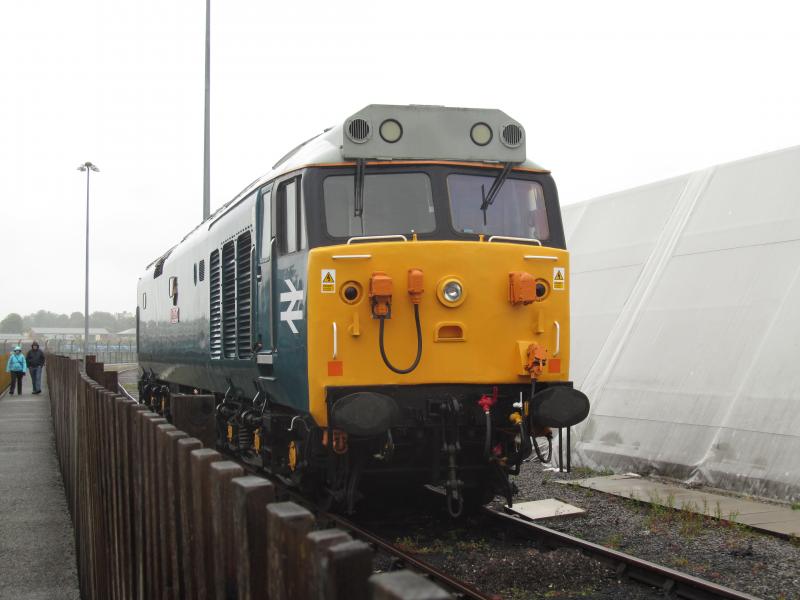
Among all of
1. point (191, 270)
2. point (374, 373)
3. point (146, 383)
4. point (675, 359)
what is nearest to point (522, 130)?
point (374, 373)

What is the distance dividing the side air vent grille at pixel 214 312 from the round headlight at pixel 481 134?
13.7 ft

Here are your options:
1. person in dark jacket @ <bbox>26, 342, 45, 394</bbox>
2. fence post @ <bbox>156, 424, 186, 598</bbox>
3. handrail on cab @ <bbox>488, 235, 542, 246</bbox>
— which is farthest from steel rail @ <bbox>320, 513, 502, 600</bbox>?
person in dark jacket @ <bbox>26, 342, 45, 394</bbox>

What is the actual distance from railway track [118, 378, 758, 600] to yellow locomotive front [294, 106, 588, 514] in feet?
1.31

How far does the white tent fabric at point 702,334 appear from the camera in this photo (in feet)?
31.2

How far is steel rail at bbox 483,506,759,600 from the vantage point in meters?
5.74

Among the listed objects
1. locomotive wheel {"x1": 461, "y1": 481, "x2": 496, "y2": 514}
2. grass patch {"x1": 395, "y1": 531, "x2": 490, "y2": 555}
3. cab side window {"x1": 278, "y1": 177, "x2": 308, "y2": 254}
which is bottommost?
grass patch {"x1": 395, "y1": 531, "x2": 490, "y2": 555}

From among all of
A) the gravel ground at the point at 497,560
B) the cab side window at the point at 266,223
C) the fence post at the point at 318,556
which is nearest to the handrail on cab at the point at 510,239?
the cab side window at the point at 266,223

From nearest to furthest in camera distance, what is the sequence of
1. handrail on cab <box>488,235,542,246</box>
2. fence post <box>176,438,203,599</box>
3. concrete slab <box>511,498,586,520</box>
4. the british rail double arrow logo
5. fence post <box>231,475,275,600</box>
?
fence post <box>231,475,275,600</box>
fence post <box>176,438,203,599</box>
the british rail double arrow logo
handrail on cab <box>488,235,542,246</box>
concrete slab <box>511,498,586,520</box>

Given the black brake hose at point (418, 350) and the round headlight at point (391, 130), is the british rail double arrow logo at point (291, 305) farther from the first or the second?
the round headlight at point (391, 130)

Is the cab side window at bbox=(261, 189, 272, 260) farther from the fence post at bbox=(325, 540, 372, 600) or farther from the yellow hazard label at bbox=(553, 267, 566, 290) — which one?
the fence post at bbox=(325, 540, 372, 600)

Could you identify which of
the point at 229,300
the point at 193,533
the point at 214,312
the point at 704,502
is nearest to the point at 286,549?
the point at 193,533

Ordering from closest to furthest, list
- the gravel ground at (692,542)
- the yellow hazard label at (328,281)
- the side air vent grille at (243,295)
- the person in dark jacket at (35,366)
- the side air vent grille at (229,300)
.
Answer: the gravel ground at (692,542) < the yellow hazard label at (328,281) < the side air vent grille at (243,295) < the side air vent grille at (229,300) < the person in dark jacket at (35,366)

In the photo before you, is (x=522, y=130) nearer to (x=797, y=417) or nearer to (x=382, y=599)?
(x=797, y=417)

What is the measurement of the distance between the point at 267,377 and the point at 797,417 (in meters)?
5.38
